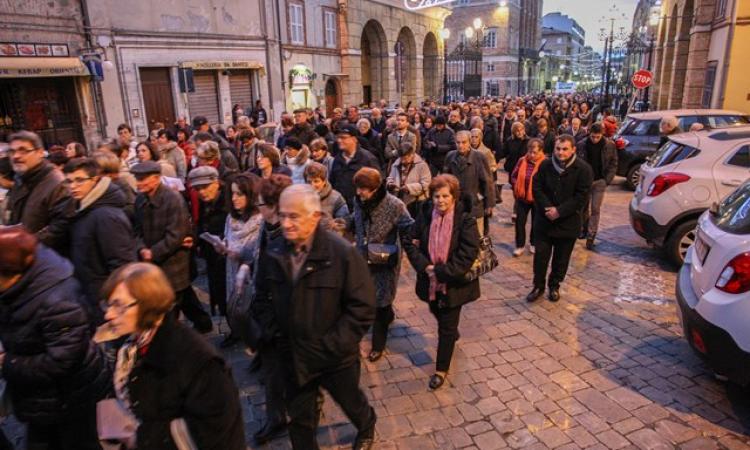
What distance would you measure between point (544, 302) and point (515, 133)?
4188mm

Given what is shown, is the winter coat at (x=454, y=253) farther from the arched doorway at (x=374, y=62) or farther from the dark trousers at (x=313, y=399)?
the arched doorway at (x=374, y=62)

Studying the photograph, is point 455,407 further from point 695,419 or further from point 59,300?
point 59,300

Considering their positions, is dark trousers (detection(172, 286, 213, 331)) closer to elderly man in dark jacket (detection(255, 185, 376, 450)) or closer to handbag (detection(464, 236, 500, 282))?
elderly man in dark jacket (detection(255, 185, 376, 450))

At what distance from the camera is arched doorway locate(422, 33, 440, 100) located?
35000 mm

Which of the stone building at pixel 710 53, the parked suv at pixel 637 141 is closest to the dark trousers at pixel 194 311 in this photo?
the parked suv at pixel 637 141

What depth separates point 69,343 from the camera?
264 cm

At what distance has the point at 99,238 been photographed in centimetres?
375

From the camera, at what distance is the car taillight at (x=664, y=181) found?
6.73m

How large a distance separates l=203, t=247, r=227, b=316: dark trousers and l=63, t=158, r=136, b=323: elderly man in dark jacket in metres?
1.51

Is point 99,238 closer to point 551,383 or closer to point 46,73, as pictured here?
point 551,383

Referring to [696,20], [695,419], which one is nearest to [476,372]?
[695,419]

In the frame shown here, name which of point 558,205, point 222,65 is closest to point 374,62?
point 222,65

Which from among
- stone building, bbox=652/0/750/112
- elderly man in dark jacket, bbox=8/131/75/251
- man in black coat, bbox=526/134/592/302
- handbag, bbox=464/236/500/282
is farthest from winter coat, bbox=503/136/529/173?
stone building, bbox=652/0/750/112

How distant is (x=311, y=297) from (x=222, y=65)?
16703mm
